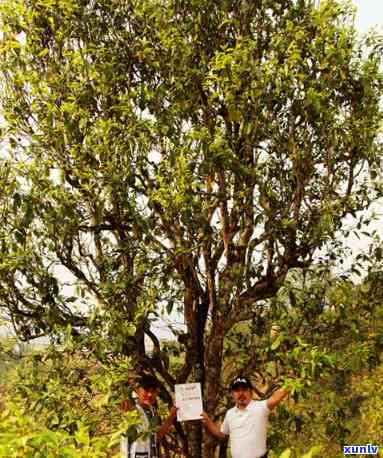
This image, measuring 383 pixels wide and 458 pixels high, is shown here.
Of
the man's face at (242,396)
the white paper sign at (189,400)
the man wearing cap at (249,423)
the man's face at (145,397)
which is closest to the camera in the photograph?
the man wearing cap at (249,423)

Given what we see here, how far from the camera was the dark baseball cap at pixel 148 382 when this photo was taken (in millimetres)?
7176

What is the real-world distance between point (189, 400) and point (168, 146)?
254 cm

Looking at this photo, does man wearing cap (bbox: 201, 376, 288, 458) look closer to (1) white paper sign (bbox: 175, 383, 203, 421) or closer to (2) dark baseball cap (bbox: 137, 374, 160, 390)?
(1) white paper sign (bbox: 175, 383, 203, 421)

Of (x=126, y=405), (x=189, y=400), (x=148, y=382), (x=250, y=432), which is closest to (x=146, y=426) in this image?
(x=126, y=405)

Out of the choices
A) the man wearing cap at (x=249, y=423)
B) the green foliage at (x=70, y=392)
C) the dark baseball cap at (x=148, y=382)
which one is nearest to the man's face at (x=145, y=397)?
the green foliage at (x=70, y=392)

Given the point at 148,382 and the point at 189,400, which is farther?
the point at 148,382

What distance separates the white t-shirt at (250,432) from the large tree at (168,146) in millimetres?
1308

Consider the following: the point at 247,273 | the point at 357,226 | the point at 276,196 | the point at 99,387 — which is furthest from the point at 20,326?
the point at 357,226

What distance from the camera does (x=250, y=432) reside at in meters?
5.41

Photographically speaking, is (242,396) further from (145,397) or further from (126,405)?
(145,397)

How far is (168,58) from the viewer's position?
6.64 m

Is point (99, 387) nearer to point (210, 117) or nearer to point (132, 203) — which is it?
point (132, 203)

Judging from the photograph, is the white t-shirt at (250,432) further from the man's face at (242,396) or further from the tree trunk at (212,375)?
the tree trunk at (212,375)

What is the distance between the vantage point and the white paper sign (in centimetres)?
608
